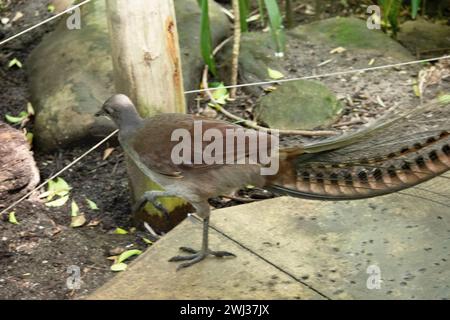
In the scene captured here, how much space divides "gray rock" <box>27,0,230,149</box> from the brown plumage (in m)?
1.36

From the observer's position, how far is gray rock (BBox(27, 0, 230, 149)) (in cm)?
461

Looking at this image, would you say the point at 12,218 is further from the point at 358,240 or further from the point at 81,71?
the point at 358,240

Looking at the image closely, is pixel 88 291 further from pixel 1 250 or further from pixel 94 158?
pixel 94 158

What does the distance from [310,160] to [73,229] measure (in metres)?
1.62

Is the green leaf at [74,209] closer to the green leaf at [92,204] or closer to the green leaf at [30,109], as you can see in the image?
the green leaf at [92,204]

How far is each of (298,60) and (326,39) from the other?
12.9 inches

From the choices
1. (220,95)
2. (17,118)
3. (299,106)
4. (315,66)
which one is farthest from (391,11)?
(17,118)

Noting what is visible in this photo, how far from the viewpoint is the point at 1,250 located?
12.4 ft

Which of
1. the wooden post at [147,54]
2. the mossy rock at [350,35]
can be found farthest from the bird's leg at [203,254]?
the mossy rock at [350,35]

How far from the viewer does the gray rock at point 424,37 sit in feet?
17.5

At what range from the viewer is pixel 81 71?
4.82 meters

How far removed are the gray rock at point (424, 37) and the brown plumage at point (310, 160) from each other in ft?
8.29

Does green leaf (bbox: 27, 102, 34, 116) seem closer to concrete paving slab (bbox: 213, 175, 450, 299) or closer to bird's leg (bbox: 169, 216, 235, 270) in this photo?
concrete paving slab (bbox: 213, 175, 450, 299)

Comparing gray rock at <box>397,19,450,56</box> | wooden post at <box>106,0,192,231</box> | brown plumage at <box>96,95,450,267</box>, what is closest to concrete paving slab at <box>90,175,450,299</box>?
brown plumage at <box>96,95,450,267</box>
